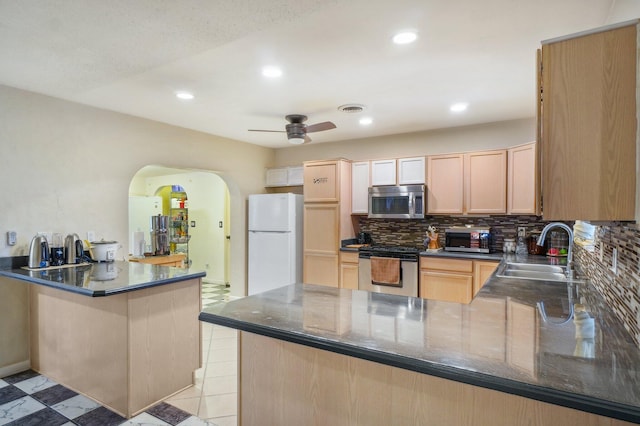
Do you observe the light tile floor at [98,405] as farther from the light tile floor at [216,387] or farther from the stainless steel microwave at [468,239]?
the stainless steel microwave at [468,239]

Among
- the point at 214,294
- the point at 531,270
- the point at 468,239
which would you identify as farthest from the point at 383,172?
the point at 214,294

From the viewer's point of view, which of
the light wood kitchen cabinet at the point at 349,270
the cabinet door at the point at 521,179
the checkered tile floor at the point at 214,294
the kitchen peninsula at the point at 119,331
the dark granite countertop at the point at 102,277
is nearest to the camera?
the dark granite countertop at the point at 102,277

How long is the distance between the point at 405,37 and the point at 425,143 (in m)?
2.68

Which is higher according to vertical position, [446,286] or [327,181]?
[327,181]

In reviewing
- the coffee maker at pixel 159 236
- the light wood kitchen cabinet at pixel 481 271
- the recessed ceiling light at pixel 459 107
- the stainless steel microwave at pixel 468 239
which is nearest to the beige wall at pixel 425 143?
the recessed ceiling light at pixel 459 107

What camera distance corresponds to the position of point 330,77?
2783mm

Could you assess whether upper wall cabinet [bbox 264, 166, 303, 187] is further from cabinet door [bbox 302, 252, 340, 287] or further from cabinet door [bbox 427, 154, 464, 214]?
cabinet door [bbox 427, 154, 464, 214]

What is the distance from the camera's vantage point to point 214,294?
585 cm

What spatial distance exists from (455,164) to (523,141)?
788mm

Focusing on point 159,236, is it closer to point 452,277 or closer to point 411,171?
point 411,171

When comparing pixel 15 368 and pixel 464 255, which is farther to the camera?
pixel 464 255

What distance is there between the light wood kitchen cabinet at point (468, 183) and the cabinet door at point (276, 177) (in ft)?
7.48

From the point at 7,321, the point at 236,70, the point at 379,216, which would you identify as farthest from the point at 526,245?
the point at 7,321

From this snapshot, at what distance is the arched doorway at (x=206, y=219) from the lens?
21.8ft
